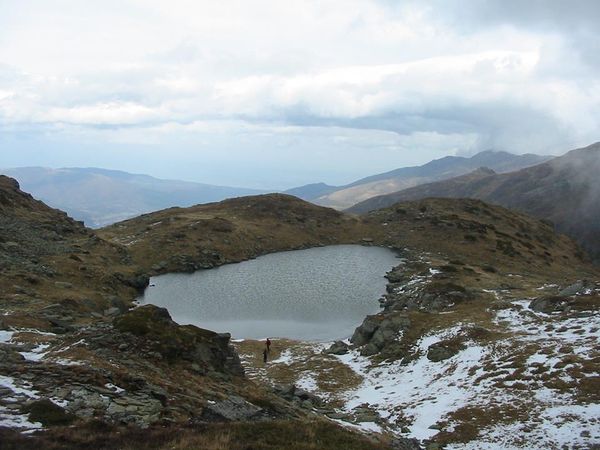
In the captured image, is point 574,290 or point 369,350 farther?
point 574,290

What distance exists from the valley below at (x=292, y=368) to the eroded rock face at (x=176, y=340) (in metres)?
0.12

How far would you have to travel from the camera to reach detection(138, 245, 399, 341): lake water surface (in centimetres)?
6768

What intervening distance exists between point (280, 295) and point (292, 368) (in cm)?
3572

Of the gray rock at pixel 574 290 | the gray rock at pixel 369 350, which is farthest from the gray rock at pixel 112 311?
the gray rock at pixel 574 290

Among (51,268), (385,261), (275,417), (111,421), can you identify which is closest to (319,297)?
(385,261)

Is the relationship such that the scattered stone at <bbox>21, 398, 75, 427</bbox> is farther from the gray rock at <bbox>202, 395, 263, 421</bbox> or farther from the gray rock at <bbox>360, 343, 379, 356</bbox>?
the gray rock at <bbox>360, 343, 379, 356</bbox>

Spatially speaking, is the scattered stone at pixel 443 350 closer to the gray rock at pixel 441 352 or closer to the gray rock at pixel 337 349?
the gray rock at pixel 441 352

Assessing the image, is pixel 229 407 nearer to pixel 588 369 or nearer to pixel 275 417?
pixel 275 417

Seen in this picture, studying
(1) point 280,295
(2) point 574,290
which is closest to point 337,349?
(2) point 574,290

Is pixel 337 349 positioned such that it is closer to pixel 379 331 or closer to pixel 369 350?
pixel 369 350

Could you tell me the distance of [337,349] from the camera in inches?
2039

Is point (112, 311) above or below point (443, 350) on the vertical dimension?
below

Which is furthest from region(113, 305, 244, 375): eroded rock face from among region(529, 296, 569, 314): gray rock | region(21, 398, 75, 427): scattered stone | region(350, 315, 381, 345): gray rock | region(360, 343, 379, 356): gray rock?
region(529, 296, 569, 314): gray rock

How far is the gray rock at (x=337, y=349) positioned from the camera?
2015 inches
